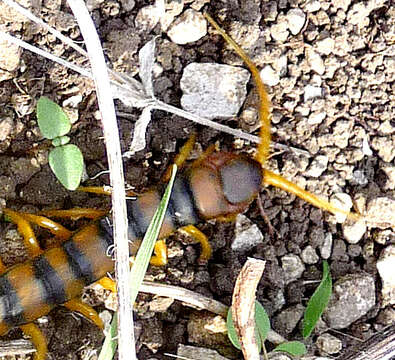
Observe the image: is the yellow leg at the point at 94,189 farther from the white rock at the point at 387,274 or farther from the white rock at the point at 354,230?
the white rock at the point at 387,274

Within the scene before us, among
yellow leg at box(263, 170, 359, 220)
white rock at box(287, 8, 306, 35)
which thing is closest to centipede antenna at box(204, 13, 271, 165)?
yellow leg at box(263, 170, 359, 220)

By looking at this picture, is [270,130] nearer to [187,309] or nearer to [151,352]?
[187,309]

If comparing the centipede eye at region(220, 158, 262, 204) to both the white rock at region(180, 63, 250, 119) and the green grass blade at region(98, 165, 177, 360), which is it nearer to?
the white rock at region(180, 63, 250, 119)

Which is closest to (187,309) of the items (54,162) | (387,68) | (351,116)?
(54,162)

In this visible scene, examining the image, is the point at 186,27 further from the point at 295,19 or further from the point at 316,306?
the point at 316,306

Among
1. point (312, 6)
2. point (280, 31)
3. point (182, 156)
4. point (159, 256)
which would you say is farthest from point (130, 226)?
point (312, 6)

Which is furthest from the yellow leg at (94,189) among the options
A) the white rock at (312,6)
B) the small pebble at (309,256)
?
the white rock at (312,6)
